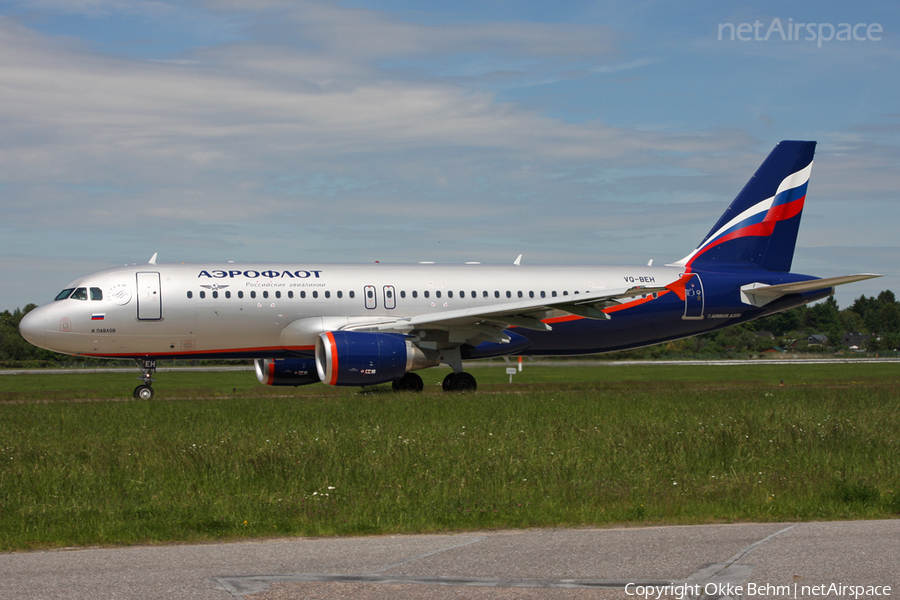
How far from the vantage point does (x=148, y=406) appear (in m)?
19.2

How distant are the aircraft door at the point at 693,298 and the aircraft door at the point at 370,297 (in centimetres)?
904

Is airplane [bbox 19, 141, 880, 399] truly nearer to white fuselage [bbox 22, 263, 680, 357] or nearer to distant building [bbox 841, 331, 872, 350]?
white fuselage [bbox 22, 263, 680, 357]

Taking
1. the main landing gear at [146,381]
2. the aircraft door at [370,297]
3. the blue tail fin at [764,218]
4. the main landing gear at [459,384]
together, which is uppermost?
the blue tail fin at [764,218]

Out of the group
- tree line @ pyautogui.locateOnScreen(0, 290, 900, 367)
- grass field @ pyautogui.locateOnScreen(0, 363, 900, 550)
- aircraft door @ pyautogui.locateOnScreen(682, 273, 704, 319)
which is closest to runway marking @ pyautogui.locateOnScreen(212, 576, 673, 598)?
grass field @ pyautogui.locateOnScreen(0, 363, 900, 550)

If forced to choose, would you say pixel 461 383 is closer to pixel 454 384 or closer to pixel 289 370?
pixel 454 384

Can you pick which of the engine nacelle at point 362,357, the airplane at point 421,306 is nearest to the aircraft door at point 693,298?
the airplane at point 421,306

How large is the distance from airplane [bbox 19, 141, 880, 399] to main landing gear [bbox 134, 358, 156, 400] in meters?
0.04

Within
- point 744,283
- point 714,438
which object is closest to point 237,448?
point 714,438

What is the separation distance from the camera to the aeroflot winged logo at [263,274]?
23625mm

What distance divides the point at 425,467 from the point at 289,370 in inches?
552

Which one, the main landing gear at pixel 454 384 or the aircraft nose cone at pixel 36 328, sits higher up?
the aircraft nose cone at pixel 36 328

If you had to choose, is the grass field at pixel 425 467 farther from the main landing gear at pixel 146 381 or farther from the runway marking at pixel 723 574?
the main landing gear at pixel 146 381

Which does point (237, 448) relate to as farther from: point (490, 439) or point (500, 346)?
point (500, 346)

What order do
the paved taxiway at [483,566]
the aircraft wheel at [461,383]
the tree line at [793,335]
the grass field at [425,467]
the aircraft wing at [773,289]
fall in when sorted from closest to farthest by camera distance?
the paved taxiway at [483,566] < the grass field at [425,467] < the aircraft wheel at [461,383] < the aircraft wing at [773,289] < the tree line at [793,335]
